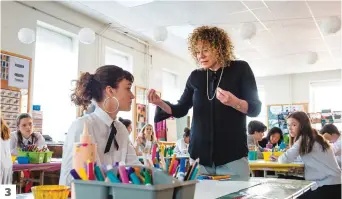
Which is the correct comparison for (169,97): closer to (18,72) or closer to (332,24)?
(18,72)

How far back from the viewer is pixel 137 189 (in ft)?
2.19

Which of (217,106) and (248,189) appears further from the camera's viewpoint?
(217,106)

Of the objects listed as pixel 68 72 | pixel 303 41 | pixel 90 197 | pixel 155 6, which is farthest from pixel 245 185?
pixel 303 41

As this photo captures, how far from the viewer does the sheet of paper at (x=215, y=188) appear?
40.9 inches

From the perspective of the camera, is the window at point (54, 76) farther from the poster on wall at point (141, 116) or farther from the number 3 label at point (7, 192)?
the number 3 label at point (7, 192)

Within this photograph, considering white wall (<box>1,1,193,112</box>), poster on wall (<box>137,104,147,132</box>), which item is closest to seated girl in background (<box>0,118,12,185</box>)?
white wall (<box>1,1,193,112</box>)

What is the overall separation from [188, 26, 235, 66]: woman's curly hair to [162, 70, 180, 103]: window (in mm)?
7009

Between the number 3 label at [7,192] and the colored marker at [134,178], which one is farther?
the number 3 label at [7,192]

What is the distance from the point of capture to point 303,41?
7.11m

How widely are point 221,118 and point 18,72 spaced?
4.00 meters

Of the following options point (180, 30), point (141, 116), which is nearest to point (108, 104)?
point (180, 30)

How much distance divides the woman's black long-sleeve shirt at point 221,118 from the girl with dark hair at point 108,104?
284 millimetres

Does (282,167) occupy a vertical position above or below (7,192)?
below

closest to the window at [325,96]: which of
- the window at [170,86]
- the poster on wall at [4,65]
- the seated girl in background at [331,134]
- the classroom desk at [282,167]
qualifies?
the window at [170,86]
